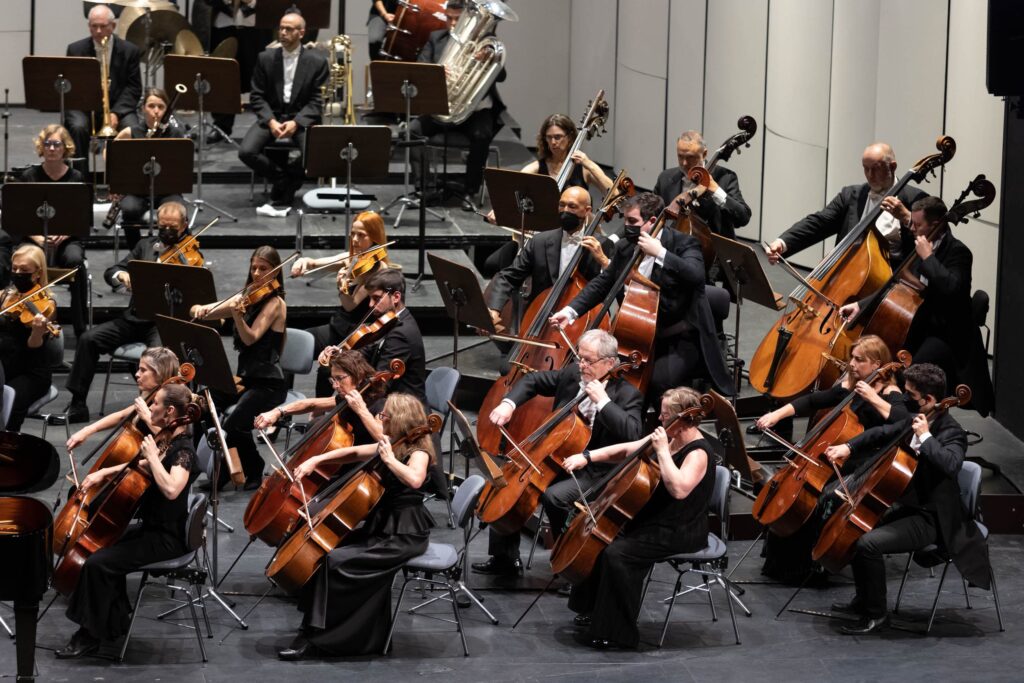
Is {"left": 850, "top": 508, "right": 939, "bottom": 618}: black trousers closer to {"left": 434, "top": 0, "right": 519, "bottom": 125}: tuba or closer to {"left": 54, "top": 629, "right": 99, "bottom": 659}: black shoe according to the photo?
{"left": 54, "top": 629, "right": 99, "bottom": 659}: black shoe

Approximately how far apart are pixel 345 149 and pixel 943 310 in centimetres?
390

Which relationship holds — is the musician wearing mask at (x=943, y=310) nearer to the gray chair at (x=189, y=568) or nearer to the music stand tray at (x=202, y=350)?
the music stand tray at (x=202, y=350)

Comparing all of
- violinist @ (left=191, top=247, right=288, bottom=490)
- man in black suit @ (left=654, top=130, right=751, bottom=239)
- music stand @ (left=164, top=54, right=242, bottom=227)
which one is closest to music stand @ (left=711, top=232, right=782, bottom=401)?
man in black suit @ (left=654, top=130, right=751, bottom=239)

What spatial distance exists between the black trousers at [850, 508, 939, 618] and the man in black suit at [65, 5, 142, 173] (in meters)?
6.72

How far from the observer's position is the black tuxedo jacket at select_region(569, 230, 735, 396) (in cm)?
757

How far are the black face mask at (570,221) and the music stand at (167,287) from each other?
1789mm

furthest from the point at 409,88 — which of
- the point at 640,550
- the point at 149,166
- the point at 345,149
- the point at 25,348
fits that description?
the point at 640,550

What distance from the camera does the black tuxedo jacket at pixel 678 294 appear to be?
7.57 m

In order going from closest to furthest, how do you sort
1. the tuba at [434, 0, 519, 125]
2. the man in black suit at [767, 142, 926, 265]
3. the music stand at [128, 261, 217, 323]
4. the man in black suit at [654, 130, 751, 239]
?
the man in black suit at [767, 142, 926, 265], the music stand at [128, 261, 217, 323], the man in black suit at [654, 130, 751, 239], the tuba at [434, 0, 519, 125]

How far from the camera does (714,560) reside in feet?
21.1

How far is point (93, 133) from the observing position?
1138cm

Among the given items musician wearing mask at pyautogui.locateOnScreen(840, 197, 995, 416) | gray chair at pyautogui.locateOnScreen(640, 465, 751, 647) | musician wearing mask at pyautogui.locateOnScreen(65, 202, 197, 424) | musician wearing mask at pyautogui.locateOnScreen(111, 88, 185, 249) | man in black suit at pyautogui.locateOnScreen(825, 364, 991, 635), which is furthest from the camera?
musician wearing mask at pyautogui.locateOnScreen(111, 88, 185, 249)

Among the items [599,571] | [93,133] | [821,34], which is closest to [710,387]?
[599,571]

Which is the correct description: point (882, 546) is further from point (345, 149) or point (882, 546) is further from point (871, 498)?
point (345, 149)
